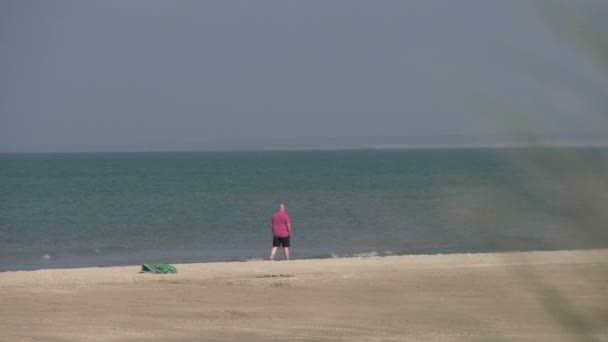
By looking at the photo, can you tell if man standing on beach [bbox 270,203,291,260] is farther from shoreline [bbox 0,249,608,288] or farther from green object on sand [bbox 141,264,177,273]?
green object on sand [bbox 141,264,177,273]

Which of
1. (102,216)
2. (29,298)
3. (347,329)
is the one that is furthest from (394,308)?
(102,216)

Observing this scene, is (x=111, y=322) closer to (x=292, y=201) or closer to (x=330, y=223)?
(x=330, y=223)

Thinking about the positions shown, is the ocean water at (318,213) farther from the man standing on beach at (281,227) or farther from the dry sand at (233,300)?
the man standing on beach at (281,227)

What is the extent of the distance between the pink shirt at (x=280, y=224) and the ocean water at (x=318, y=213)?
3.17 metres

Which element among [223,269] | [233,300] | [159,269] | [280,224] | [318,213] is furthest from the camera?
[318,213]

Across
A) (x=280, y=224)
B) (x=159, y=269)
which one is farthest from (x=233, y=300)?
(x=280, y=224)

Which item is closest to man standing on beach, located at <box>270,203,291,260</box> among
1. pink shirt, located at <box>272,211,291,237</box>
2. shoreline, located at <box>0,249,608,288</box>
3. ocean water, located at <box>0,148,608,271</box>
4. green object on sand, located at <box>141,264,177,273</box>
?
pink shirt, located at <box>272,211,291,237</box>

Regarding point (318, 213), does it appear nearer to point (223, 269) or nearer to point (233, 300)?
point (223, 269)

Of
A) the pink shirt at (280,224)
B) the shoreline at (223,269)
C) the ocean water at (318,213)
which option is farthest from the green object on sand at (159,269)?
the ocean water at (318,213)

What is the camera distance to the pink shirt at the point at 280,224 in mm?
19969

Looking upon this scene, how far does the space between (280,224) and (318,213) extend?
97.0 ft

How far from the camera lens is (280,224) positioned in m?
20.1

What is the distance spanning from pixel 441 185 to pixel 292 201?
60990 mm

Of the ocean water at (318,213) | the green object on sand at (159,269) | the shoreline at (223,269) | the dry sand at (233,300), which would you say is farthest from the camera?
the green object on sand at (159,269)
